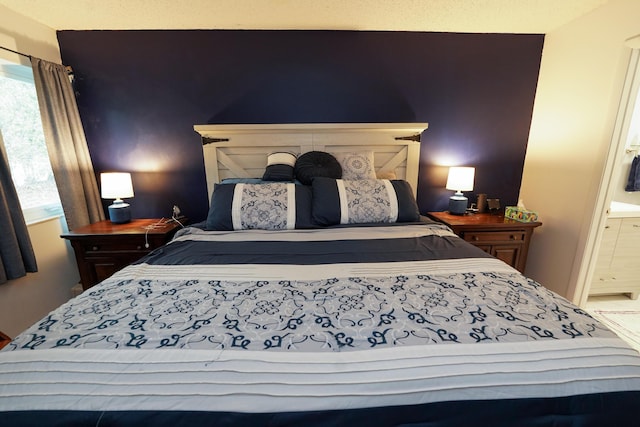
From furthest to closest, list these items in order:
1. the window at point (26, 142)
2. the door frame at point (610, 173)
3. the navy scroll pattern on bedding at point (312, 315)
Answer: the window at point (26, 142) → the door frame at point (610, 173) → the navy scroll pattern on bedding at point (312, 315)

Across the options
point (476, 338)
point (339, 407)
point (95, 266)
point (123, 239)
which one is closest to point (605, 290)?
point (476, 338)

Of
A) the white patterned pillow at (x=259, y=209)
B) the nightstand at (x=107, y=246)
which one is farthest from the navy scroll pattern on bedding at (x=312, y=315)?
the nightstand at (x=107, y=246)

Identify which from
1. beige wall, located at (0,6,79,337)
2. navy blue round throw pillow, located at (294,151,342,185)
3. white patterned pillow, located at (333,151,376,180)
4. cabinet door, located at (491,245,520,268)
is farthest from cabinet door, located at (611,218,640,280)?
beige wall, located at (0,6,79,337)

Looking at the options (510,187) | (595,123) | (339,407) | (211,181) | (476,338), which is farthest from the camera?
(510,187)

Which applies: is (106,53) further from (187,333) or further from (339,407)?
(339,407)

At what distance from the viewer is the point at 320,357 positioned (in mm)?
719

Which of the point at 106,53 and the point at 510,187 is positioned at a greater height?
the point at 106,53

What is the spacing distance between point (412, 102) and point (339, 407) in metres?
2.50

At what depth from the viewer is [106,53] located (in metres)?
2.27

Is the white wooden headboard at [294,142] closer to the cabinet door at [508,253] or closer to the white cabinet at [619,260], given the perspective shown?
the cabinet door at [508,253]

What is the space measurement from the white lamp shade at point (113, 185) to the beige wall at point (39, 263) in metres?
0.51

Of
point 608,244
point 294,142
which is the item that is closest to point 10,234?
point 294,142

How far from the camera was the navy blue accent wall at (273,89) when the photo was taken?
2.29 m

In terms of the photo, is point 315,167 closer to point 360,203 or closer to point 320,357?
point 360,203
